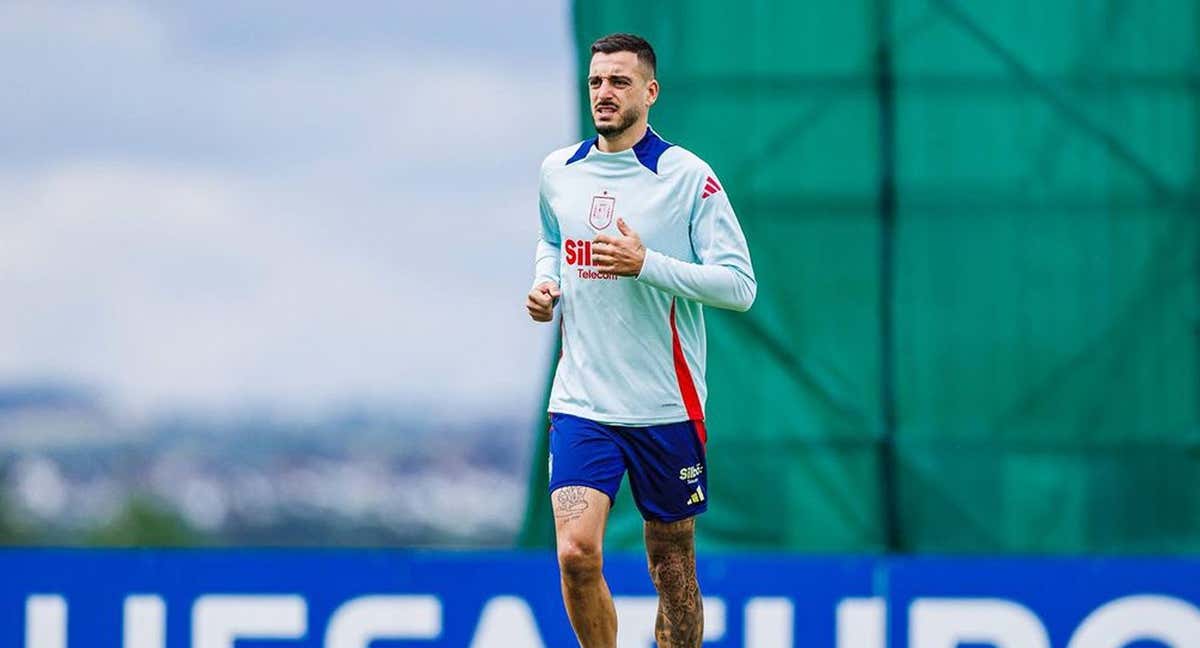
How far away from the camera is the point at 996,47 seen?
5.87 meters

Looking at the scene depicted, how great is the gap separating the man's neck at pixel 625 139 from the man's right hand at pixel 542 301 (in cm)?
36

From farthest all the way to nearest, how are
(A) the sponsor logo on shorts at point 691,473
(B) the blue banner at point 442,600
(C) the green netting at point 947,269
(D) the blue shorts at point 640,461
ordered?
(C) the green netting at point 947,269 < (B) the blue banner at point 442,600 < (A) the sponsor logo on shorts at point 691,473 < (D) the blue shorts at point 640,461

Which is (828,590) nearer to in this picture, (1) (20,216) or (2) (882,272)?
(2) (882,272)

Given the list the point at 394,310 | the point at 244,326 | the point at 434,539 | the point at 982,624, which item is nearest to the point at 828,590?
the point at 982,624

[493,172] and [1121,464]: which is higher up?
[493,172]

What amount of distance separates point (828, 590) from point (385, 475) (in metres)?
1.51

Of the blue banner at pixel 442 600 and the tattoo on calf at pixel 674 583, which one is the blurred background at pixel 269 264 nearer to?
the blue banner at pixel 442 600

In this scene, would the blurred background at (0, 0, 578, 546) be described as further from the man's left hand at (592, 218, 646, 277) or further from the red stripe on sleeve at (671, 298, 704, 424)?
the man's left hand at (592, 218, 646, 277)

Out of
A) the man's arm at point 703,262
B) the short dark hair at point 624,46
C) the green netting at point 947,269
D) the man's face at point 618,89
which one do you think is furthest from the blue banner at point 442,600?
the short dark hair at point 624,46

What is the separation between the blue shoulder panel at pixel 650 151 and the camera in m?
4.06

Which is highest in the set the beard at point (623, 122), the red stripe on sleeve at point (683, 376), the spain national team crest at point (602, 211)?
the beard at point (623, 122)

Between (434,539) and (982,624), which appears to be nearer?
(982,624)

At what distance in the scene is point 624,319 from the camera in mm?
4062

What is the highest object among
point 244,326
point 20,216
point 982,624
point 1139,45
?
point 1139,45
